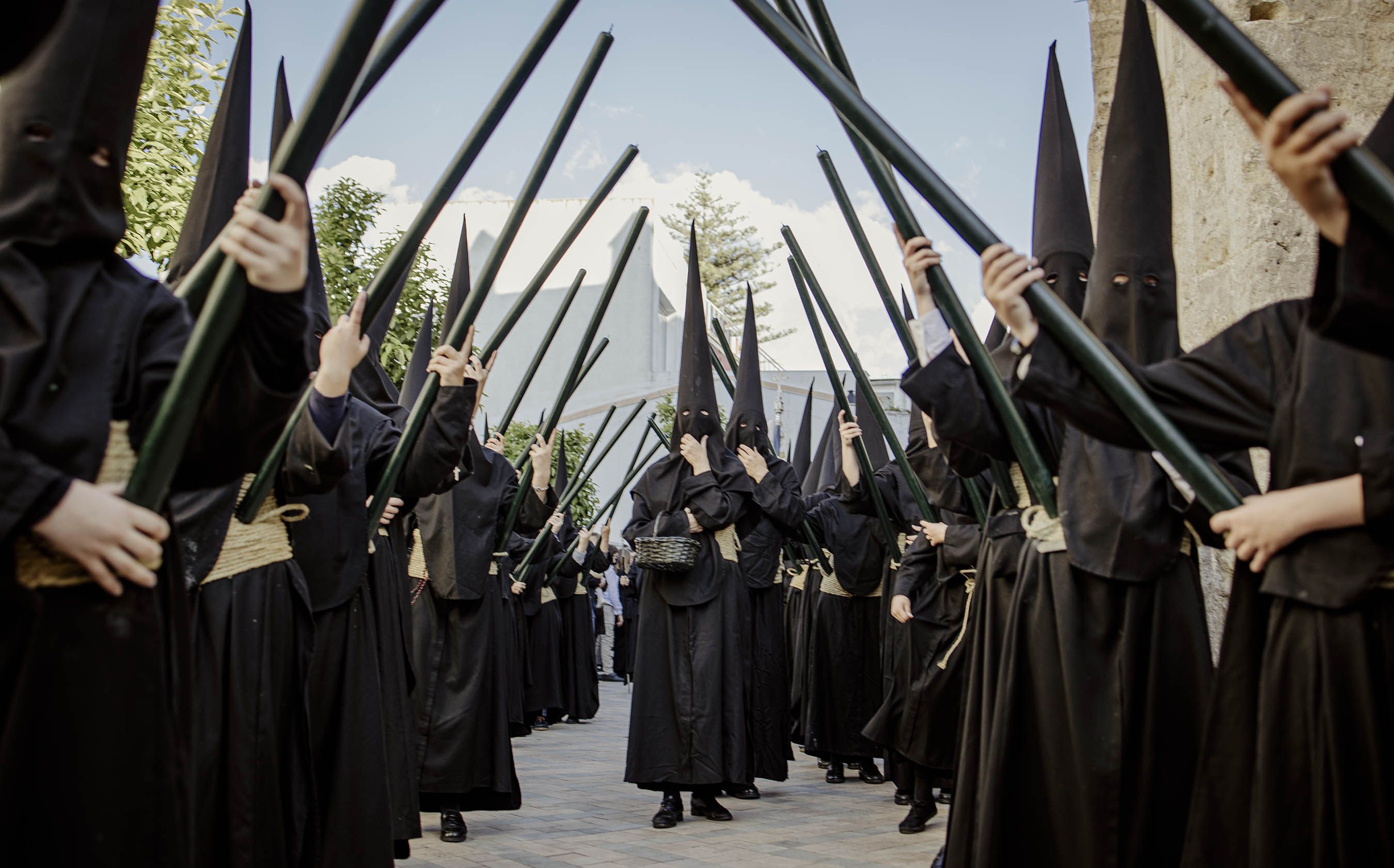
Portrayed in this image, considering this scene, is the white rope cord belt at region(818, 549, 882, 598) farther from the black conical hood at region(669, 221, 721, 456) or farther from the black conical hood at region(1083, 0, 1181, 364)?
the black conical hood at region(1083, 0, 1181, 364)

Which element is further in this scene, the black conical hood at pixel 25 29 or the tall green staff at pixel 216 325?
the tall green staff at pixel 216 325

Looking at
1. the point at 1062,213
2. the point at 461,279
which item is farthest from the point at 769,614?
the point at 1062,213

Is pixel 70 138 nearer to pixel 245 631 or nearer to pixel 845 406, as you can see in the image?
pixel 245 631

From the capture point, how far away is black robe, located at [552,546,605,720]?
1509 cm

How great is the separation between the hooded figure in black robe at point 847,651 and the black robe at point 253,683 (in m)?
5.76

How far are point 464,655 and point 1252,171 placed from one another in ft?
16.2

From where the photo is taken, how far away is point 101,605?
7.16ft

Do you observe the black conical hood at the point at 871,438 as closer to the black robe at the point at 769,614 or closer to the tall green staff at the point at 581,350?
the black robe at the point at 769,614

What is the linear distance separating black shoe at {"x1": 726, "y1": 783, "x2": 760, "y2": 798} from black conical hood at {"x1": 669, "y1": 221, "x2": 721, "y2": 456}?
2.24 m

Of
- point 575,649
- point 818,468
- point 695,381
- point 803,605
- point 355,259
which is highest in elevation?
point 355,259

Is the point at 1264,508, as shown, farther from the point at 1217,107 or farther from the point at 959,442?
the point at 1217,107

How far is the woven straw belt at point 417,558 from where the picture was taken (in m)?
7.38

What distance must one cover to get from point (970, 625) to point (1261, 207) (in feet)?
6.84

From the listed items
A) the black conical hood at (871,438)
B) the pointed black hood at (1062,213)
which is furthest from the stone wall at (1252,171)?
the black conical hood at (871,438)
